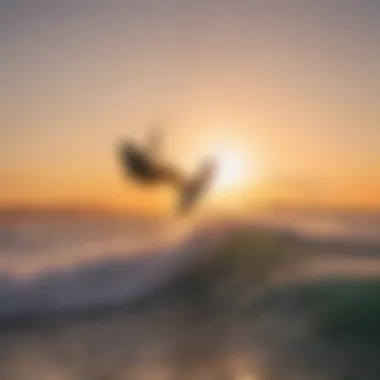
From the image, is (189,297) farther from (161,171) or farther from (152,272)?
(161,171)

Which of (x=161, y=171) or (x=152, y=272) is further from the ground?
(x=161, y=171)

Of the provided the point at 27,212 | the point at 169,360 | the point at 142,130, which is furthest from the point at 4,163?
the point at 169,360

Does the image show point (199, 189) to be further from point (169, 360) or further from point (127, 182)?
point (169, 360)

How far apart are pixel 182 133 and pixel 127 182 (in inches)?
4.0

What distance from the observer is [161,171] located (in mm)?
965

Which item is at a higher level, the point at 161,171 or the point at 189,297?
the point at 161,171

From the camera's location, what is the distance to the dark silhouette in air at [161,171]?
37.8 inches

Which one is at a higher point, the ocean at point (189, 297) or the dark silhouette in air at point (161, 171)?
the dark silhouette in air at point (161, 171)

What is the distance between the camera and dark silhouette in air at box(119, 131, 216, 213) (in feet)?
3.15

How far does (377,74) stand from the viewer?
980mm

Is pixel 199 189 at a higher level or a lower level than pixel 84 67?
lower

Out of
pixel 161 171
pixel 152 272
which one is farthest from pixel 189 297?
pixel 161 171

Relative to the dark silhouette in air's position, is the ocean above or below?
below

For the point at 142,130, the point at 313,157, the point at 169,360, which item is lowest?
the point at 169,360
